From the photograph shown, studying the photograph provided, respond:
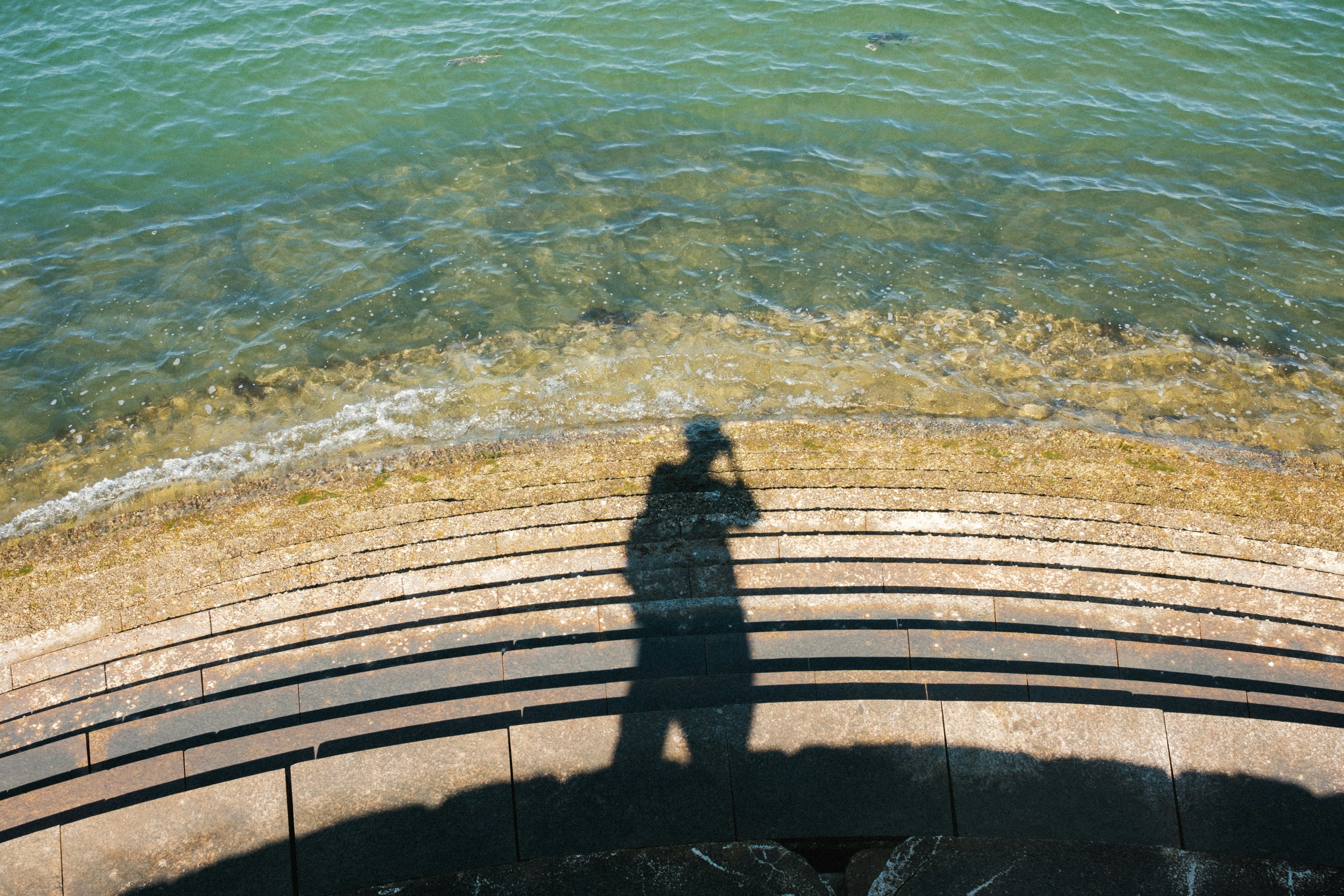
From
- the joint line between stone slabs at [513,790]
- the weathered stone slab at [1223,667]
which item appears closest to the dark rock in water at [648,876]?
the joint line between stone slabs at [513,790]

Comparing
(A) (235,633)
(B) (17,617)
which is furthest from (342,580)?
(B) (17,617)

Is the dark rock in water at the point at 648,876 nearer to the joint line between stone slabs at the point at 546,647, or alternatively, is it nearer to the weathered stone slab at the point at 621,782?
the weathered stone slab at the point at 621,782

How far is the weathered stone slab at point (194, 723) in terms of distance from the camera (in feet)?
17.6

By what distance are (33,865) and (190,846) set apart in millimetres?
908

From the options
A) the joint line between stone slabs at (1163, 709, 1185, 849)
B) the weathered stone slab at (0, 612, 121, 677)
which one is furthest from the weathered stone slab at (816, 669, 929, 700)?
the weathered stone slab at (0, 612, 121, 677)

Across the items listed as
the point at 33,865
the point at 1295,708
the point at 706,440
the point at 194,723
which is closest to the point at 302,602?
the point at 194,723

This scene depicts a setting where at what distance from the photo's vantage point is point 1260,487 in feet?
23.1

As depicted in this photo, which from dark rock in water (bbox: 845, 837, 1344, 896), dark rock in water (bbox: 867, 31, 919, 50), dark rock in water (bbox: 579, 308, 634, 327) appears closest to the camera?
dark rock in water (bbox: 845, 837, 1344, 896)

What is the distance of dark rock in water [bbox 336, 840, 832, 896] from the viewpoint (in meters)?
4.53

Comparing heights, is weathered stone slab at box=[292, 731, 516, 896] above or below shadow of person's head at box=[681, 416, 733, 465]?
below

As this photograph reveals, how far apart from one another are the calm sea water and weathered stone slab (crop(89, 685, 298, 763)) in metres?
3.14

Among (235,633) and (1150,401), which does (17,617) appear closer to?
(235,633)

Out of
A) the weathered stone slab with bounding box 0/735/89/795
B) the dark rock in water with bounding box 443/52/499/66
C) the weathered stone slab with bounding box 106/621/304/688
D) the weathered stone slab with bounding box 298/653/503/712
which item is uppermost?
the dark rock in water with bounding box 443/52/499/66

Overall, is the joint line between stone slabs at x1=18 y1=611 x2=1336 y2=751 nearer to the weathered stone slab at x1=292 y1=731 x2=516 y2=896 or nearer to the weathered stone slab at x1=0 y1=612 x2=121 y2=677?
the weathered stone slab at x1=0 y1=612 x2=121 y2=677
